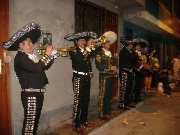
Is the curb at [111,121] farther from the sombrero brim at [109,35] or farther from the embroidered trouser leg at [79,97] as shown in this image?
the sombrero brim at [109,35]

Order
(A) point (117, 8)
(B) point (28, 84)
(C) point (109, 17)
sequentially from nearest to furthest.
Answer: (B) point (28, 84) → (C) point (109, 17) → (A) point (117, 8)

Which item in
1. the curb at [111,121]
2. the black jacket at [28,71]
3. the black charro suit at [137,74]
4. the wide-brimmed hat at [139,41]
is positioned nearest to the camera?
the black jacket at [28,71]

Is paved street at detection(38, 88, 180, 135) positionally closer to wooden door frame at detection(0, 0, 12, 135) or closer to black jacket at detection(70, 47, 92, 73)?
wooden door frame at detection(0, 0, 12, 135)

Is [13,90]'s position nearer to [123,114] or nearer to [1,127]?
[1,127]

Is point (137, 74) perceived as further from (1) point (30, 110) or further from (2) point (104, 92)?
(1) point (30, 110)

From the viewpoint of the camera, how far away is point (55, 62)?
511 centimetres

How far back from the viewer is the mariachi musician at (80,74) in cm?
454

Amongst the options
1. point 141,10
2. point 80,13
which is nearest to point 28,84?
point 80,13

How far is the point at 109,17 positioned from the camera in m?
7.87

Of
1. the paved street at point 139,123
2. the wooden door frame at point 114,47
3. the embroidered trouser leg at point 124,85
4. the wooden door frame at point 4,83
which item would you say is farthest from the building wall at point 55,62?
the wooden door frame at point 114,47

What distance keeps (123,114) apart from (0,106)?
12.6 feet

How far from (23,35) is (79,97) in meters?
1.95

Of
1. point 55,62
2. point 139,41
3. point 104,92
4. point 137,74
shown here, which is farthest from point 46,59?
point 137,74

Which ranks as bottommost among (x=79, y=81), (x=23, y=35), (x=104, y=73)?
(x=79, y=81)
